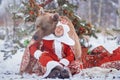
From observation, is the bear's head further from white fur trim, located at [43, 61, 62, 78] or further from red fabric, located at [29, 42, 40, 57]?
white fur trim, located at [43, 61, 62, 78]

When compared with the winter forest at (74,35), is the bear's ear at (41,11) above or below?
above

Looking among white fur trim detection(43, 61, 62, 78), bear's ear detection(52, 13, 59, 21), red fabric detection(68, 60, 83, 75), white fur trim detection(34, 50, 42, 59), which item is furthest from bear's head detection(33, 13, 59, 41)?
red fabric detection(68, 60, 83, 75)

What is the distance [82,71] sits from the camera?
16.4ft

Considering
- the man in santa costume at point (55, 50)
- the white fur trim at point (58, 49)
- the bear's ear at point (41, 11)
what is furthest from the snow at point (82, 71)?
the bear's ear at point (41, 11)

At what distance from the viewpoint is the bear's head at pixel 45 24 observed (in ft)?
16.2

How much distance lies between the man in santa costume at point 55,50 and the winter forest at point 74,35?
0.05 metres

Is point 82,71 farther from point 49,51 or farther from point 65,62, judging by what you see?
point 49,51

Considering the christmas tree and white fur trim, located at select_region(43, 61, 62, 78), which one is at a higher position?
the christmas tree

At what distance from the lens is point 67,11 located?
4996 mm

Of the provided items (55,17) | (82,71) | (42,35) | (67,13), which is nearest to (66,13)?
(67,13)

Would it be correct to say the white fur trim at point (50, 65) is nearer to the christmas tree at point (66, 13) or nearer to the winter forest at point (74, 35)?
the winter forest at point (74, 35)

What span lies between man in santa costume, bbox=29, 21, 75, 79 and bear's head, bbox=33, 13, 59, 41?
34 mm

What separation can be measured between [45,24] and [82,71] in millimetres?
509

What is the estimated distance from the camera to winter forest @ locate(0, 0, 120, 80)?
4977 mm
